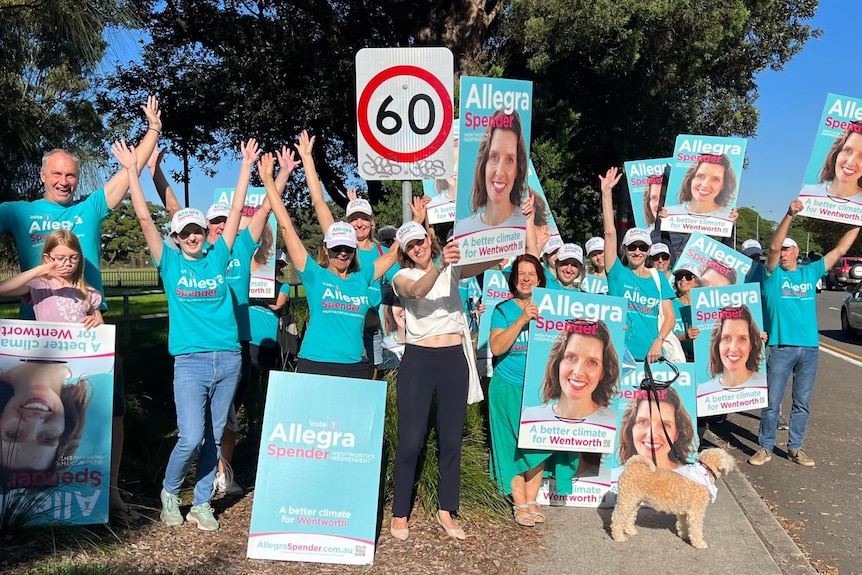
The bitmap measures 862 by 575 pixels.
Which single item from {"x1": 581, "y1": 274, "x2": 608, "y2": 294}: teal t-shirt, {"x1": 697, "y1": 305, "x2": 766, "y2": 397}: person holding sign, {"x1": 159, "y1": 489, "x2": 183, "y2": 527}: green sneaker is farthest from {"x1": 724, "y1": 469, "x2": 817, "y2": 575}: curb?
{"x1": 159, "y1": 489, "x2": 183, "y2": 527}: green sneaker

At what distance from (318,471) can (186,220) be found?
169 centimetres

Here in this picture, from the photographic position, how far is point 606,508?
565 centimetres

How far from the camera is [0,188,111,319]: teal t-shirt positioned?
4.59 metres

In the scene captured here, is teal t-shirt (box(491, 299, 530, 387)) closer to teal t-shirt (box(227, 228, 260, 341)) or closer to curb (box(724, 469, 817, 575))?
teal t-shirt (box(227, 228, 260, 341))

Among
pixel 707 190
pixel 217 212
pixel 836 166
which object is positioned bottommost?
pixel 217 212

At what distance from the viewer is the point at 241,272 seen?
16.8 ft

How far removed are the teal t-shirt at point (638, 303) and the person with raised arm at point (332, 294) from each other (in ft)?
7.31

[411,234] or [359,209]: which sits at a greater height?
[359,209]

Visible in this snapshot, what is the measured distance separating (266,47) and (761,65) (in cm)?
1061

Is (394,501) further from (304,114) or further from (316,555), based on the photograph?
(304,114)

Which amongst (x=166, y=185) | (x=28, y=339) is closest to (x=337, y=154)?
(x=166, y=185)

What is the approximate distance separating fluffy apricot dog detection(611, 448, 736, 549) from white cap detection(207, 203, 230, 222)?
334 centimetres

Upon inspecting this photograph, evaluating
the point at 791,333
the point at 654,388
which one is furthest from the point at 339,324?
the point at 791,333

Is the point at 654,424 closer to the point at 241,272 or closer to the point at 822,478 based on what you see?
the point at 822,478
